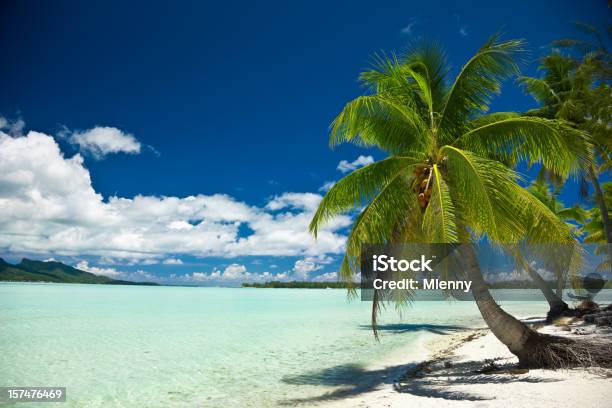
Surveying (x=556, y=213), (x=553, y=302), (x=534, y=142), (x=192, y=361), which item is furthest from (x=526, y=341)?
(x=556, y=213)

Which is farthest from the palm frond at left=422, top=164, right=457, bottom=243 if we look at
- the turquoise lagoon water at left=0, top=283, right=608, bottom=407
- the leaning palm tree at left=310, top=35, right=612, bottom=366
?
the turquoise lagoon water at left=0, top=283, right=608, bottom=407

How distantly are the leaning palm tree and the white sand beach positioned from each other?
65 centimetres

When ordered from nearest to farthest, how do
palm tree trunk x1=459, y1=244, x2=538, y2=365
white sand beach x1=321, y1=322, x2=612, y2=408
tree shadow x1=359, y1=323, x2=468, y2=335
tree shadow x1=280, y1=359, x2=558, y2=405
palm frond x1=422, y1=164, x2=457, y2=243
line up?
white sand beach x1=321, y1=322, x2=612, y2=408
palm frond x1=422, y1=164, x2=457, y2=243
tree shadow x1=280, y1=359, x2=558, y2=405
palm tree trunk x1=459, y1=244, x2=538, y2=365
tree shadow x1=359, y1=323, x2=468, y2=335

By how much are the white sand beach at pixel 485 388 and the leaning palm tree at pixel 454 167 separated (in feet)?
2.13

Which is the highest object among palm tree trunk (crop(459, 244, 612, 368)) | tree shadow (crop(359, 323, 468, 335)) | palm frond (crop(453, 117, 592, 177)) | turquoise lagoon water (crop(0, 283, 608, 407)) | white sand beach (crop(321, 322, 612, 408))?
palm frond (crop(453, 117, 592, 177))

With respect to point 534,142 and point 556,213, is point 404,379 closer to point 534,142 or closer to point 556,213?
point 534,142

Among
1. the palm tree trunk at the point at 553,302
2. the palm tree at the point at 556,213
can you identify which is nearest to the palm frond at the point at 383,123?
the palm tree at the point at 556,213

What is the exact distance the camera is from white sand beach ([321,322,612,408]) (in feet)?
17.8

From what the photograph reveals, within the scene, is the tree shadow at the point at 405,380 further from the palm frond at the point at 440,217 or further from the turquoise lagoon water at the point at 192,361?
the palm frond at the point at 440,217

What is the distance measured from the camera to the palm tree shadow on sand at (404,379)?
6.73 m

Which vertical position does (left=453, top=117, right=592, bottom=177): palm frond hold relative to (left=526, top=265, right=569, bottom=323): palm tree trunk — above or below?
above

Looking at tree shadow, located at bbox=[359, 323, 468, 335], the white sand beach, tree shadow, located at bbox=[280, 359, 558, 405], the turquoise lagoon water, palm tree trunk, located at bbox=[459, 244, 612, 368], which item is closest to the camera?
the white sand beach

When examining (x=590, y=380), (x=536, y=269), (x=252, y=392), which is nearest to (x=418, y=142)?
(x=590, y=380)

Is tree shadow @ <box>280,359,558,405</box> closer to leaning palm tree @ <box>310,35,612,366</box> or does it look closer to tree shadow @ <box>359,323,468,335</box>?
leaning palm tree @ <box>310,35,612,366</box>
